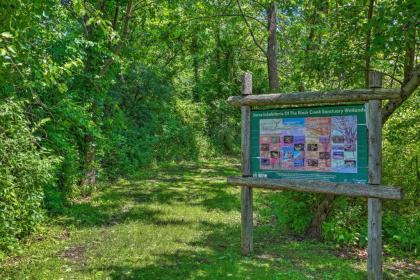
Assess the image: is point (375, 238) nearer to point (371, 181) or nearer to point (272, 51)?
point (371, 181)

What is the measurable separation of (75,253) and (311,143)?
4.50 metres

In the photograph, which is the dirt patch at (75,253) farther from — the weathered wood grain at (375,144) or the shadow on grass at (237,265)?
the weathered wood grain at (375,144)

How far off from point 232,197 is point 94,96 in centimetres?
508

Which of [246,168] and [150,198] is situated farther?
[150,198]

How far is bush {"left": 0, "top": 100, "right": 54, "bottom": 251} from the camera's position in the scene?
621 centimetres

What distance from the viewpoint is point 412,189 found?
876 centimetres

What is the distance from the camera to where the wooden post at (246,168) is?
6.98 meters

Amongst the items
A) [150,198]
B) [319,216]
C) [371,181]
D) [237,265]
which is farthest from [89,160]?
[371,181]

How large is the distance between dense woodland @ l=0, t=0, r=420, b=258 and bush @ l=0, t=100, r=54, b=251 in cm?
2

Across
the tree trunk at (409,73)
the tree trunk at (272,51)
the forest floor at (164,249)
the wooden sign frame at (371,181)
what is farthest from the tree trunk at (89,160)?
the tree trunk at (409,73)

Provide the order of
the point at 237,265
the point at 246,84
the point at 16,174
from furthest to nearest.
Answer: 1. the point at 246,84
2. the point at 16,174
3. the point at 237,265

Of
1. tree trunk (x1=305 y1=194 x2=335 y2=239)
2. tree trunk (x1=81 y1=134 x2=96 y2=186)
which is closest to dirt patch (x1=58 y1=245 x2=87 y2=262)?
tree trunk (x1=81 y1=134 x2=96 y2=186)

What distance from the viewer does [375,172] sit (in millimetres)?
5547

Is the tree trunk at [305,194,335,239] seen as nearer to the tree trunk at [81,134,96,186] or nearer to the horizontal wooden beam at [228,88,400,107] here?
the horizontal wooden beam at [228,88,400,107]
